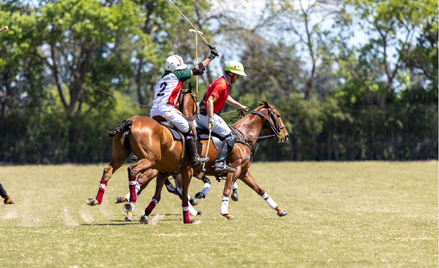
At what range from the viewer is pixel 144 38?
1419 inches

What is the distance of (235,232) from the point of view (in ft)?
29.5

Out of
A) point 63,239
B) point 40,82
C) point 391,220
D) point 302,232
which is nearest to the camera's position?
point 63,239

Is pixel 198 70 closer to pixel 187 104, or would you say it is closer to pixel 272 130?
pixel 187 104

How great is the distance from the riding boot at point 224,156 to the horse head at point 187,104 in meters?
0.74

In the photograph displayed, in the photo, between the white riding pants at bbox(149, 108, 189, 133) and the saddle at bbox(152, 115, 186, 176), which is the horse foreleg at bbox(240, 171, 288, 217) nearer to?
the saddle at bbox(152, 115, 186, 176)

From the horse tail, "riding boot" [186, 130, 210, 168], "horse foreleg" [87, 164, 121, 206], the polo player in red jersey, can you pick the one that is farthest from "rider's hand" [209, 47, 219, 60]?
"horse foreleg" [87, 164, 121, 206]

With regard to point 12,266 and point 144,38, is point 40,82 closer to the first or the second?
point 144,38

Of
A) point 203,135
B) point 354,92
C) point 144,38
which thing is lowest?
point 203,135

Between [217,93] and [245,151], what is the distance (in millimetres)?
1270

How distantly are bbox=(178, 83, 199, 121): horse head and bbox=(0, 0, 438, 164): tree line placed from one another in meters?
22.9

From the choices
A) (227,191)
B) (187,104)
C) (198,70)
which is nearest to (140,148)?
(198,70)

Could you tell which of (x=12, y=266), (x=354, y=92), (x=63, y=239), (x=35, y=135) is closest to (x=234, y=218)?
(x=63, y=239)

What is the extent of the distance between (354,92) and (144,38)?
489 inches

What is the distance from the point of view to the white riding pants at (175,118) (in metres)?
Answer: 10.2
